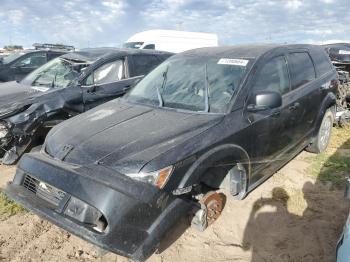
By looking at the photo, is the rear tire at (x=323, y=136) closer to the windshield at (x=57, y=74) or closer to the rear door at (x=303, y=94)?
the rear door at (x=303, y=94)

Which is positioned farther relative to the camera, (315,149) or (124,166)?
(315,149)

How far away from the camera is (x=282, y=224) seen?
380 cm

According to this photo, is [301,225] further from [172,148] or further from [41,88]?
[41,88]

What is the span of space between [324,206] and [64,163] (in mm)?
3066

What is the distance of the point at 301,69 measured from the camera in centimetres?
483

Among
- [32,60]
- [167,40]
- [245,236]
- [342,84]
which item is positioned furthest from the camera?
[167,40]

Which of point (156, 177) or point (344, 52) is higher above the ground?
point (344, 52)

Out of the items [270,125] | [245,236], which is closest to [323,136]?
[270,125]

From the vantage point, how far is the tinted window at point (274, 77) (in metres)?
3.92

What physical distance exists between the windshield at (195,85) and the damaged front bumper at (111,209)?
3.97 ft

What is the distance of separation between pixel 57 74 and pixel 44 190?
3951 millimetres

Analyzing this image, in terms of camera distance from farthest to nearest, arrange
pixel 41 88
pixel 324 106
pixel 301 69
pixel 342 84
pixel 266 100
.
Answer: pixel 342 84, pixel 41 88, pixel 324 106, pixel 301 69, pixel 266 100

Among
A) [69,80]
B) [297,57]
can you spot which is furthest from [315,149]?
[69,80]

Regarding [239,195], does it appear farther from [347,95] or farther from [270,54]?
[347,95]
